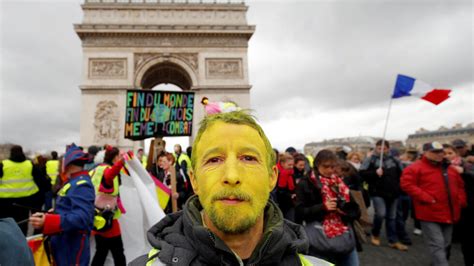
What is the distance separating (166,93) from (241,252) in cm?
354

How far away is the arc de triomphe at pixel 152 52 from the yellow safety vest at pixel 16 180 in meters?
11.5

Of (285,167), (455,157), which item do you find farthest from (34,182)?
(455,157)

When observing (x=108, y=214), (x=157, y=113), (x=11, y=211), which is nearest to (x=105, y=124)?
(x=11, y=211)

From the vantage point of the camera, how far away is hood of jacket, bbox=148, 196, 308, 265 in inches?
36.7

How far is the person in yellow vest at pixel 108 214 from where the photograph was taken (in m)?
2.93

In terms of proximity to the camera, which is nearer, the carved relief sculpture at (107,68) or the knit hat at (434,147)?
the knit hat at (434,147)

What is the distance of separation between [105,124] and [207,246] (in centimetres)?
1681

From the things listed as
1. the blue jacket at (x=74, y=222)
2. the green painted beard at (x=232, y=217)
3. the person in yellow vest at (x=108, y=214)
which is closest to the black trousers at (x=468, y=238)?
the green painted beard at (x=232, y=217)

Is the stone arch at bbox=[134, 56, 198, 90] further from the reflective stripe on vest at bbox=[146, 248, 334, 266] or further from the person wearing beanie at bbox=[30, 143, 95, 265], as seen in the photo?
the reflective stripe on vest at bbox=[146, 248, 334, 266]

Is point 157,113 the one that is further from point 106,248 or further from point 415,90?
point 415,90

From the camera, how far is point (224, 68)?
1780 cm

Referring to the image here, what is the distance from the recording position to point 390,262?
412 centimetres

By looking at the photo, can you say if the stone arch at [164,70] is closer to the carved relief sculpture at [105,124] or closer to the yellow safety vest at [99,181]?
the carved relief sculpture at [105,124]

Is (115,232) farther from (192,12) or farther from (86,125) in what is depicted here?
(192,12)
